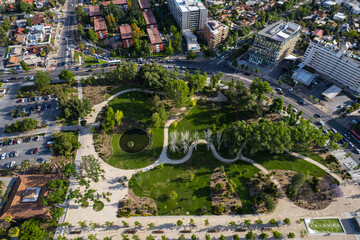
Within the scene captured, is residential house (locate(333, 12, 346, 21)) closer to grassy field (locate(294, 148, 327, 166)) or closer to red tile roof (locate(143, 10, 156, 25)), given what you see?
grassy field (locate(294, 148, 327, 166))

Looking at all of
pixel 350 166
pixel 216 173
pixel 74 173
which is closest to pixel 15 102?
pixel 74 173

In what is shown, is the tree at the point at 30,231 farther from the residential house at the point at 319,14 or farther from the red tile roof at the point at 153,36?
the residential house at the point at 319,14

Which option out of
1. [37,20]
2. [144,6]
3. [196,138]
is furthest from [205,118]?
[37,20]

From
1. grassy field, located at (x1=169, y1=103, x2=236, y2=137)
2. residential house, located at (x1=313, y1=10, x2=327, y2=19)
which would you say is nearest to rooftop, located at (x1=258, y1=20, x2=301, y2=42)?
grassy field, located at (x1=169, y1=103, x2=236, y2=137)

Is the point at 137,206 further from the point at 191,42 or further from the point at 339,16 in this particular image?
the point at 339,16

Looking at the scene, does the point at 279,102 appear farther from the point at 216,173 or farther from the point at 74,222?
the point at 74,222
